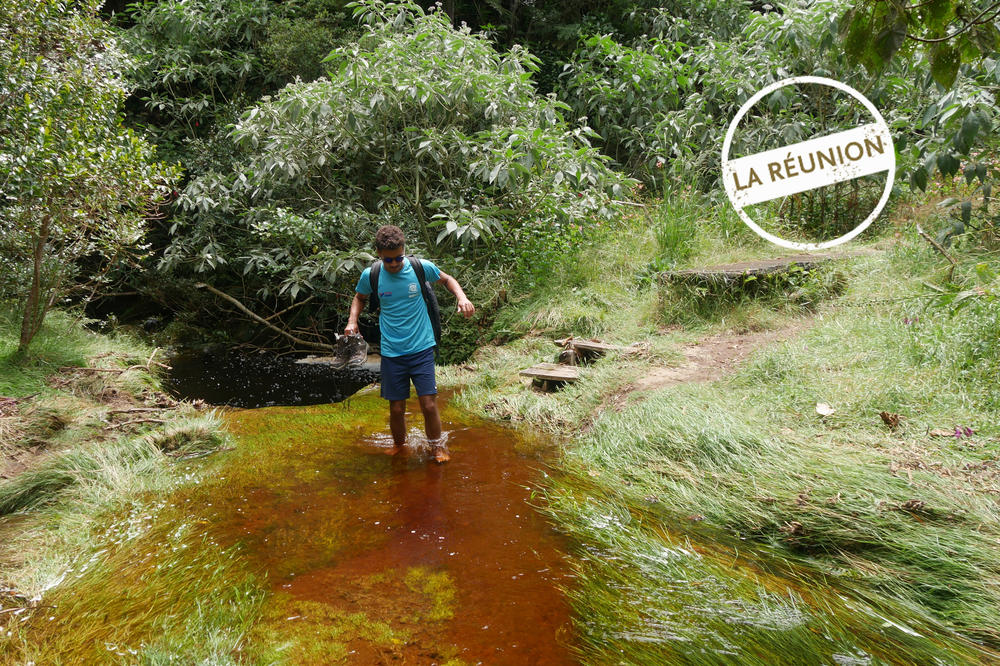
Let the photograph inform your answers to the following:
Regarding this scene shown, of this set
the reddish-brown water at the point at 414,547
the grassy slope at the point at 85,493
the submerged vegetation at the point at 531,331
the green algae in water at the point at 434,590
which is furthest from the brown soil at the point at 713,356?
the grassy slope at the point at 85,493

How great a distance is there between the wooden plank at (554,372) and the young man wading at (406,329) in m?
1.44

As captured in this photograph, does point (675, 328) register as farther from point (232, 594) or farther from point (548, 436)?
point (232, 594)

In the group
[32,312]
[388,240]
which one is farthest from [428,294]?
[32,312]

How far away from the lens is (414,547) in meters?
2.93

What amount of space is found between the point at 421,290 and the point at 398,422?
93 cm

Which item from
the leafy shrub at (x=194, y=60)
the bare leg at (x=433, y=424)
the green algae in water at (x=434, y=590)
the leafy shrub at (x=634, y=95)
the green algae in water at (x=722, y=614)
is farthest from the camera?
the leafy shrub at (x=634, y=95)

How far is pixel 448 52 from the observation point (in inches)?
291

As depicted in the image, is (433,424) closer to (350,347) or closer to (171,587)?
(350,347)

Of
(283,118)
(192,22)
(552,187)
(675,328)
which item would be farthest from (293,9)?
(675,328)

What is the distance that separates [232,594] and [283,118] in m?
6.14

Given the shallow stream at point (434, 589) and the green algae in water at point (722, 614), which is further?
the shallow stream at point (434, 589)

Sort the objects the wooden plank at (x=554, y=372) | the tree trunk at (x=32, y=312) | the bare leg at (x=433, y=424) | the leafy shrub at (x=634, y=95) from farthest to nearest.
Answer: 1. the leafy shrub at (x=634, y=95)
2. the wooden plank at (x=554, y=372)
3. the tree trunk at (x=32, y=312)
4. the bare leg at (x=433, y=424)

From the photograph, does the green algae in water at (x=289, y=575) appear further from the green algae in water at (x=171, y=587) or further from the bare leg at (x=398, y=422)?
the bare leg at (x=398, y=422)

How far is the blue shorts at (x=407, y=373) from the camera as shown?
4.11 meters
